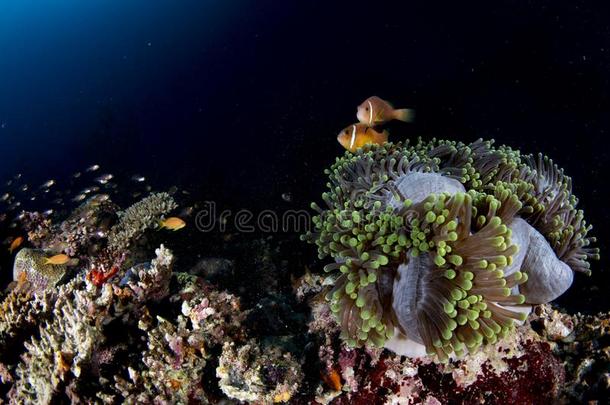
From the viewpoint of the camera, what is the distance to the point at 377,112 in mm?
5137

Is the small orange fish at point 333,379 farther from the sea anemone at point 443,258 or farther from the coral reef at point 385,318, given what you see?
the sea anemone at point 443,258

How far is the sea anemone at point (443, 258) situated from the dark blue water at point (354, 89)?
4986 mm

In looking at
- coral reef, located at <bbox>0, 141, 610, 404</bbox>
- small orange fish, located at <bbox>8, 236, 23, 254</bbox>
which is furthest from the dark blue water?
coral reef, located at <bbox>0, 141, 610, 404</bbox>

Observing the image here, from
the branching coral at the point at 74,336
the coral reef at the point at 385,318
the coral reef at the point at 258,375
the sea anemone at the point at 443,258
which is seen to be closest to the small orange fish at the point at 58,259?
the coral reef at the point at 385,318

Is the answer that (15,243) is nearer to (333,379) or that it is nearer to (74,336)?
(74,336)

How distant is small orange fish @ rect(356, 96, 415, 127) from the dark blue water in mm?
2801

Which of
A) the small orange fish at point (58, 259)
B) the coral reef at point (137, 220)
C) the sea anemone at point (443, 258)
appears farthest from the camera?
the coral reef at point (137, 220)

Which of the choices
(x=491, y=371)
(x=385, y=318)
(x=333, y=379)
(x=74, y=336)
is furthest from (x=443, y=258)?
(x=74, y=336)

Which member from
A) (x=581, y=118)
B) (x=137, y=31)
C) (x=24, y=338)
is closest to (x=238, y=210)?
(x=24, y=338)

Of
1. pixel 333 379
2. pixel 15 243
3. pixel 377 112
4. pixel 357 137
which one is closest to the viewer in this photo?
pixel 333 379

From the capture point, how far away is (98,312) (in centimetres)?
341

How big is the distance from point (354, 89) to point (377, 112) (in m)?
4.82

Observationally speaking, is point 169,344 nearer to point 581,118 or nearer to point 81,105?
point 581,118

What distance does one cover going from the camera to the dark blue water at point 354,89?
22.7 ft
